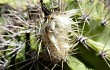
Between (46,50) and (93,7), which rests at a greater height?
(93,7)

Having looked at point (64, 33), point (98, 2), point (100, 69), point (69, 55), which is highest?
point (98, 2)

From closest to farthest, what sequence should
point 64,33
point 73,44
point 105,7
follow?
point 64,33 → point 73,44 → point 105,7

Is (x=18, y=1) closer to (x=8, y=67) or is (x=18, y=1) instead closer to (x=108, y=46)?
(x=8, y=67)

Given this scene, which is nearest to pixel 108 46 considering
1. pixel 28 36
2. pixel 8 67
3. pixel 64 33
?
pixel 64 33

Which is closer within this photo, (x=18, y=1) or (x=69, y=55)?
(x=69, y=55)

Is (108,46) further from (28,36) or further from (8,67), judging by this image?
(8,67)

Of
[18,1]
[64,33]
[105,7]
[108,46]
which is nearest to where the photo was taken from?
[64,33]
